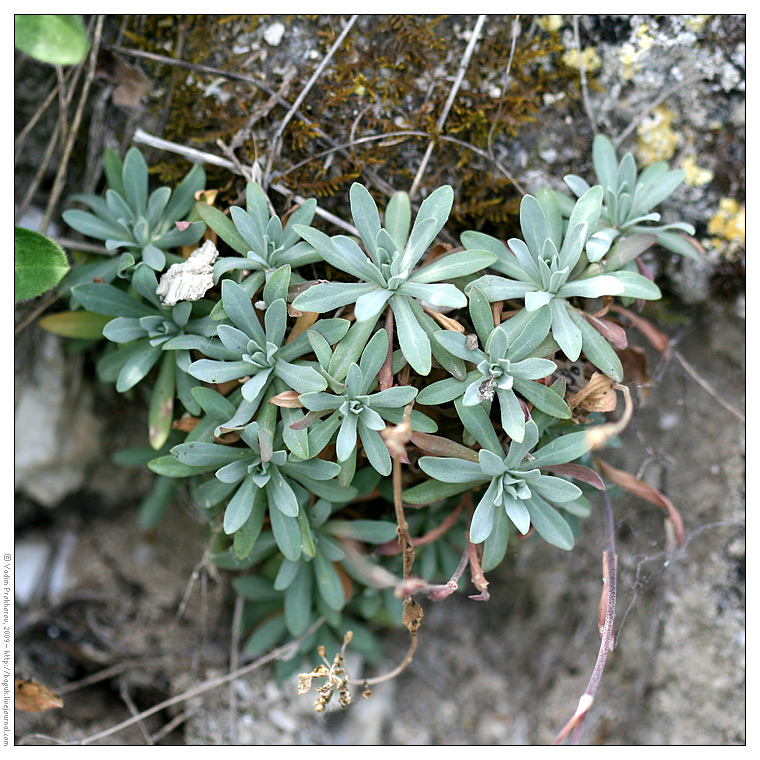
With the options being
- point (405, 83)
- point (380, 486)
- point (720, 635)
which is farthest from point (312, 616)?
point (405, 83)

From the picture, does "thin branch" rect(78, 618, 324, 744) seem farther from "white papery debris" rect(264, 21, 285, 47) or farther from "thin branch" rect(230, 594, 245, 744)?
"white papery debris" rect(264, 21, 285, 47)

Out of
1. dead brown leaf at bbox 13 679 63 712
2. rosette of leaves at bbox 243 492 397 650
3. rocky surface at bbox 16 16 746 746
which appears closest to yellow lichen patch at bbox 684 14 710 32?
rocky surface at bbox 16 16 746 746

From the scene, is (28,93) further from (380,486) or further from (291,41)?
(380,486)

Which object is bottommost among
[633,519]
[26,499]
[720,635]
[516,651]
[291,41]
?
[516,651]

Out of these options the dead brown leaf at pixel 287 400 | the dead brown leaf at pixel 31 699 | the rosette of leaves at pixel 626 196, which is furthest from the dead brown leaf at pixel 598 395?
the dead brown leaf at pixel 31 699

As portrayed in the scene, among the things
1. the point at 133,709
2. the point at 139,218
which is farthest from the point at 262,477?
the point at 133,709

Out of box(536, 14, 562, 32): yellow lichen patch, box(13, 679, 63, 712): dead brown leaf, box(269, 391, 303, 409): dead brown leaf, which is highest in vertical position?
box(536, 14, 562, 32): yellow lichen patch

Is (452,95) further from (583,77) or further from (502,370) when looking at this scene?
(502,370)
